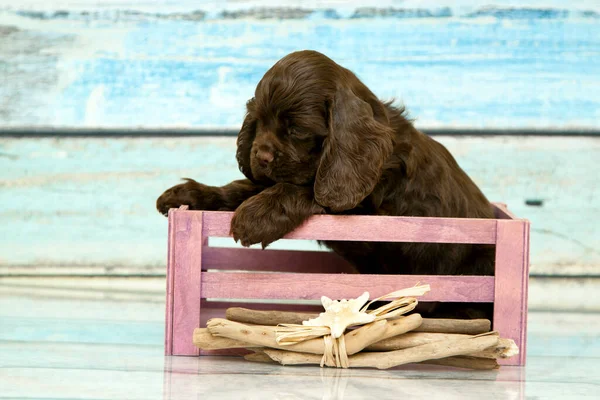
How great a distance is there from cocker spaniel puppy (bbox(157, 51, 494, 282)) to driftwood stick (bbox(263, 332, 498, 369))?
347mm

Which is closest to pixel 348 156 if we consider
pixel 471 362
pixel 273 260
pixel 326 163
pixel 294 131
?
pixel 326 163

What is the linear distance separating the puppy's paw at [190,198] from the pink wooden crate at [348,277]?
0.20m

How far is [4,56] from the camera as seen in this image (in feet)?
14.9

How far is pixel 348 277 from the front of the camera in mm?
2764

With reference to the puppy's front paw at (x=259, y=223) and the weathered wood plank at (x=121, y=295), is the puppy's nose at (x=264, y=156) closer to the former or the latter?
the puppy's front paw at (x=259, y=223)

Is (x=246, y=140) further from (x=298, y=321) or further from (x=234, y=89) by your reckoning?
(x=234, y=89)

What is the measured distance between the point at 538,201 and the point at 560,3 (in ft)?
3.17

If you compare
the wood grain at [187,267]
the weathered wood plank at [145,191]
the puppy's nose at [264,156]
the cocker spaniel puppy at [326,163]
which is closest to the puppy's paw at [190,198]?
the cocker spaniel puppy at [326,163]

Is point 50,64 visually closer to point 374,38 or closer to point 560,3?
point 374,38

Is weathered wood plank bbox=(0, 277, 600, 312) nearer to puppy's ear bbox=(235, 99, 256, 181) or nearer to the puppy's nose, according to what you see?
puppy's ear bbox=(235, 99, 256, 181)

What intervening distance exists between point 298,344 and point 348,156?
570mm

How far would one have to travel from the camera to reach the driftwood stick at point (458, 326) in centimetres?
272

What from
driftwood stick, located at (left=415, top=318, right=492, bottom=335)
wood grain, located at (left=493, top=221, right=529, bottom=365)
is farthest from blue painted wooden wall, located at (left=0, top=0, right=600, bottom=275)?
driftwood stick, located at (left=415, top=318, right=492, bottom=335)

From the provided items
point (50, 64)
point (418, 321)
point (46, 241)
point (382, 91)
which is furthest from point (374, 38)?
point (418, 321)
